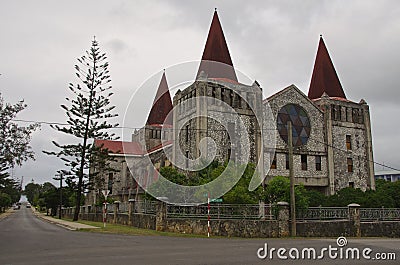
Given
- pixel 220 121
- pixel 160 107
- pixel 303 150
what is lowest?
pixel 303 150

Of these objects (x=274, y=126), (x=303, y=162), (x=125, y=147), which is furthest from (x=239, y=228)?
(x=125, y=147)

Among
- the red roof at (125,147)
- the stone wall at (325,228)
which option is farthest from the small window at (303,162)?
the red roof at (125,147)

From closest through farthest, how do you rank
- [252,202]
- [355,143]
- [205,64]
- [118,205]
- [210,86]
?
1. [252,202]
2. [118,205]
3. [210,86]
4. [205,64]
5. [355,143]

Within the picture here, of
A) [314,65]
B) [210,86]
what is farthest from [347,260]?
[314,65]

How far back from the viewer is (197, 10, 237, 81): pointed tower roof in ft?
101

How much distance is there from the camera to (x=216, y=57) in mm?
31344

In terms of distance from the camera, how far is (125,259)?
8.89 m

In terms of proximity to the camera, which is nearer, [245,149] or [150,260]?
[150,260]

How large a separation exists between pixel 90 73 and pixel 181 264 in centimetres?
2549

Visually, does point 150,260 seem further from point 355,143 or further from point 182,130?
point 355,143

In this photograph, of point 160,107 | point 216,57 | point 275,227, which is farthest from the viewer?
point 160,107

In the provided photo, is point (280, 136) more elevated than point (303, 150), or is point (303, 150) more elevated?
point (280, 136)

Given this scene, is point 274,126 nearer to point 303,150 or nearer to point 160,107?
point 303,150

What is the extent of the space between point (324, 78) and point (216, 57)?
10357 millimetres
